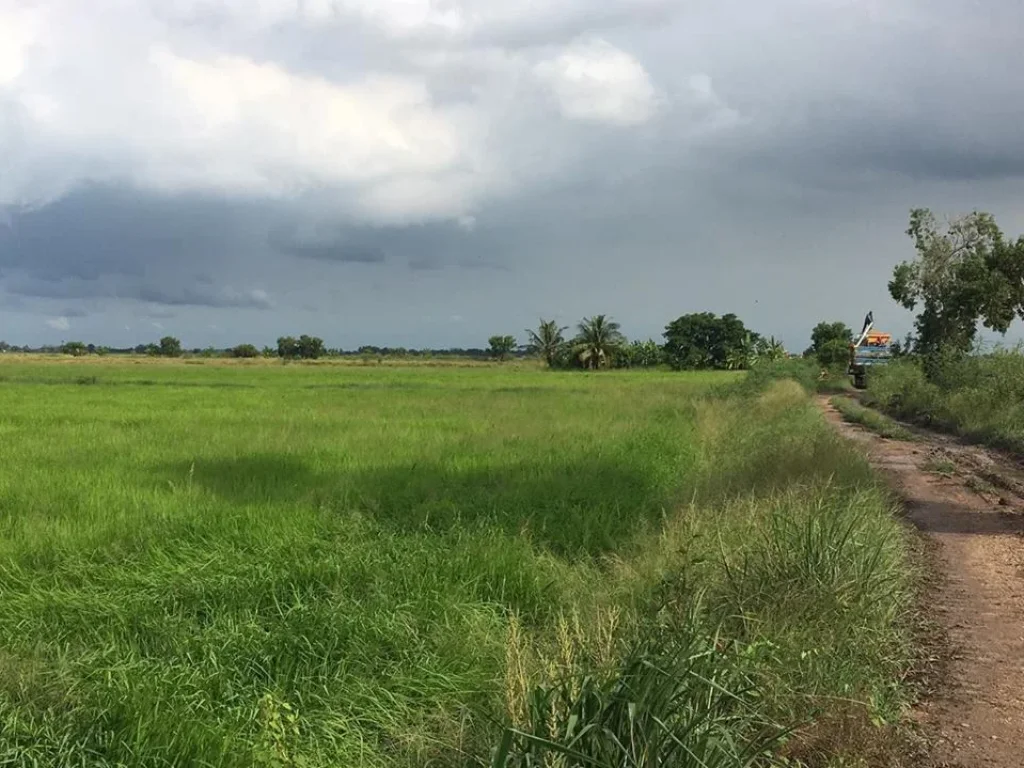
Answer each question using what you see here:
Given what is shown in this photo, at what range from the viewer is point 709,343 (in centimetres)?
8188

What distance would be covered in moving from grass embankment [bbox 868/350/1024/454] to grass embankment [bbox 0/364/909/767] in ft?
20.7

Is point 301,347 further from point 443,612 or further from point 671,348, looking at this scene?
point 443,612

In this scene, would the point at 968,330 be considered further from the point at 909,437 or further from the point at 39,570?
the point at 39,570

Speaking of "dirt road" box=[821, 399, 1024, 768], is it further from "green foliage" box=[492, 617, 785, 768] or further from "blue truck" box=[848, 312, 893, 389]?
"blue truck" box=[848, 312, 893, 389]

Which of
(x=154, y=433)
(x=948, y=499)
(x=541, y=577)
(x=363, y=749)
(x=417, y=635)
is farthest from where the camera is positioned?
(x=154, y=433)

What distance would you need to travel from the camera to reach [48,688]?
4.03 metres

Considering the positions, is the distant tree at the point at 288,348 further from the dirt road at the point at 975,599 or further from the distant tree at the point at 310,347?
the dirt road at the point at 975,599

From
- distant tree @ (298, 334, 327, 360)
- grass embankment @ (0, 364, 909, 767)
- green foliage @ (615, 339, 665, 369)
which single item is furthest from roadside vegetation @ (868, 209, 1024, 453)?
distant tree @ (298, 334, 327, 360)

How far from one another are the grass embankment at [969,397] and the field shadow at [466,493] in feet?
26.1

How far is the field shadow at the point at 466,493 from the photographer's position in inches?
301

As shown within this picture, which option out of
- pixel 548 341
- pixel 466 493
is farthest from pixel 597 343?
pixel 466 493

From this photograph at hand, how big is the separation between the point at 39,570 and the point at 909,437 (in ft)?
47.5

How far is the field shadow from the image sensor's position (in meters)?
7.65

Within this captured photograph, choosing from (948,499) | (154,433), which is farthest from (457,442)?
(948,499)
